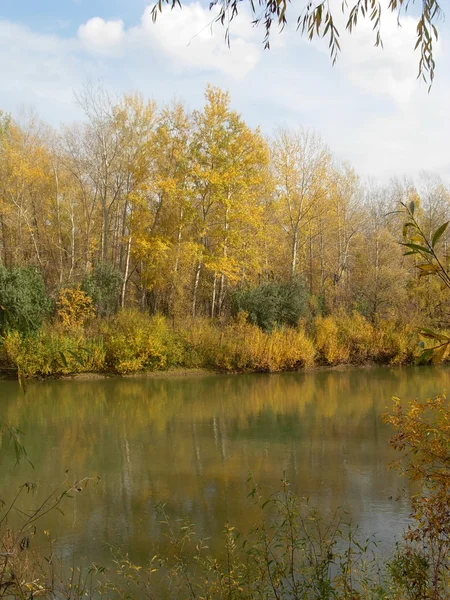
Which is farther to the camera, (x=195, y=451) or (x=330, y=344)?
(x=330, y=344)

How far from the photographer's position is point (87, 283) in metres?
20.8

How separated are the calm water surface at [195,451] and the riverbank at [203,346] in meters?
1.18

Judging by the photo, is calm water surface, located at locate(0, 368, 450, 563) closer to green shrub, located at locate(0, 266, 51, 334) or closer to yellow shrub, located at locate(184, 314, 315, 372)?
yellow shrub, located at locate(184, 314, 315, 372)

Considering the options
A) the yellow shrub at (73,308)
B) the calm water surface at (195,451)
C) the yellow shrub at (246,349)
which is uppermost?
the yellow shrub at (73,308)

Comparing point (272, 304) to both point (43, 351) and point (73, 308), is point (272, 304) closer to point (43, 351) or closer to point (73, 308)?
point (73, 308)

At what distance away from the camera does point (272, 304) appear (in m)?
22.0

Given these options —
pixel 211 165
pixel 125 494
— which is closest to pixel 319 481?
pixel 125 494

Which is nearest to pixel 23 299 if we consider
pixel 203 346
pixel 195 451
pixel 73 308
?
pixel 73 308

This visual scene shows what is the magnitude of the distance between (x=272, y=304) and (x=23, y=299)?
928cm

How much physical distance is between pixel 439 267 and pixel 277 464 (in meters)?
6.84

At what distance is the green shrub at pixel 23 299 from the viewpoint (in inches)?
732

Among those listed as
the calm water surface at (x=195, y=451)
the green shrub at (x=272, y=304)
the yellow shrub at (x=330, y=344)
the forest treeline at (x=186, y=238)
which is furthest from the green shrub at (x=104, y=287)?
the yellow shrub at (x=330, y=344)

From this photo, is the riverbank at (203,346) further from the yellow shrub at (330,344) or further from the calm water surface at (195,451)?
the calm water surface at (195,451)

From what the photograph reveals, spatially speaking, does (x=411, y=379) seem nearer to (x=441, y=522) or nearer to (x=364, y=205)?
(x=441, y=522)
